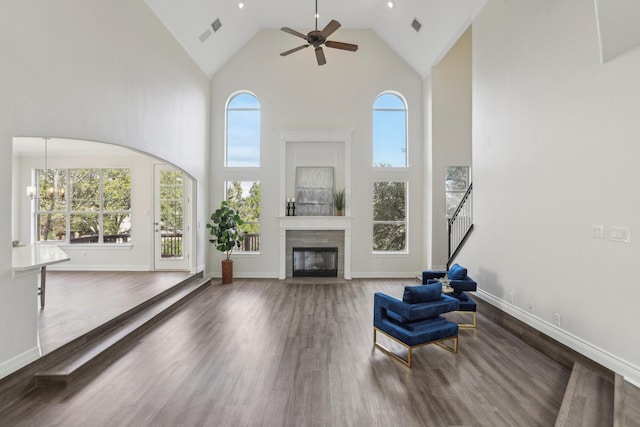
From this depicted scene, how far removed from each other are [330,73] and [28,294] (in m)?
7.03

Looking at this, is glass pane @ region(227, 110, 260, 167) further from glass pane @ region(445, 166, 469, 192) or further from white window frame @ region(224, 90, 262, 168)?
glass pane @ region(445, 166, 469, 192)

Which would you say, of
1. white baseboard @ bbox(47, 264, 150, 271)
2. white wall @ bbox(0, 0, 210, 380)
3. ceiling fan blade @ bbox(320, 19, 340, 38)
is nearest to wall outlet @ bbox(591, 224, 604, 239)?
ceiling fan blade @ bbox(320, 19, 340, 38)

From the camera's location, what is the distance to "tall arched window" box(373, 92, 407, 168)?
811cm

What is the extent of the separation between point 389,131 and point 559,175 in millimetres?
4901

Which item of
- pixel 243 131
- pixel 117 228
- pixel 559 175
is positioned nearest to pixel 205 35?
pixel 243 131

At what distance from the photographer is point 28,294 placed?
10.1 ft

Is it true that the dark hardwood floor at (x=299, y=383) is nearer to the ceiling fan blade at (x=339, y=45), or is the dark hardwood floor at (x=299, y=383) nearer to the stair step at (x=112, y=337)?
the stair step at (x=112, y=337)

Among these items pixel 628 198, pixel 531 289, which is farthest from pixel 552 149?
pixel 531 289

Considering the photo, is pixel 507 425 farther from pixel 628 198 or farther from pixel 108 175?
pixel 108 175

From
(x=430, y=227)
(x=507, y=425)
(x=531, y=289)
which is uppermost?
(x=430, y=227)

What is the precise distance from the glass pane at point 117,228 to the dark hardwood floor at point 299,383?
422cm

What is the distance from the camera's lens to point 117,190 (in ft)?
26.5

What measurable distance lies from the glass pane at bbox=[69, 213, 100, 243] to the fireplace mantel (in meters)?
4.45

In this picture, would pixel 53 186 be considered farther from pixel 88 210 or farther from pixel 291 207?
pixel 291 207
